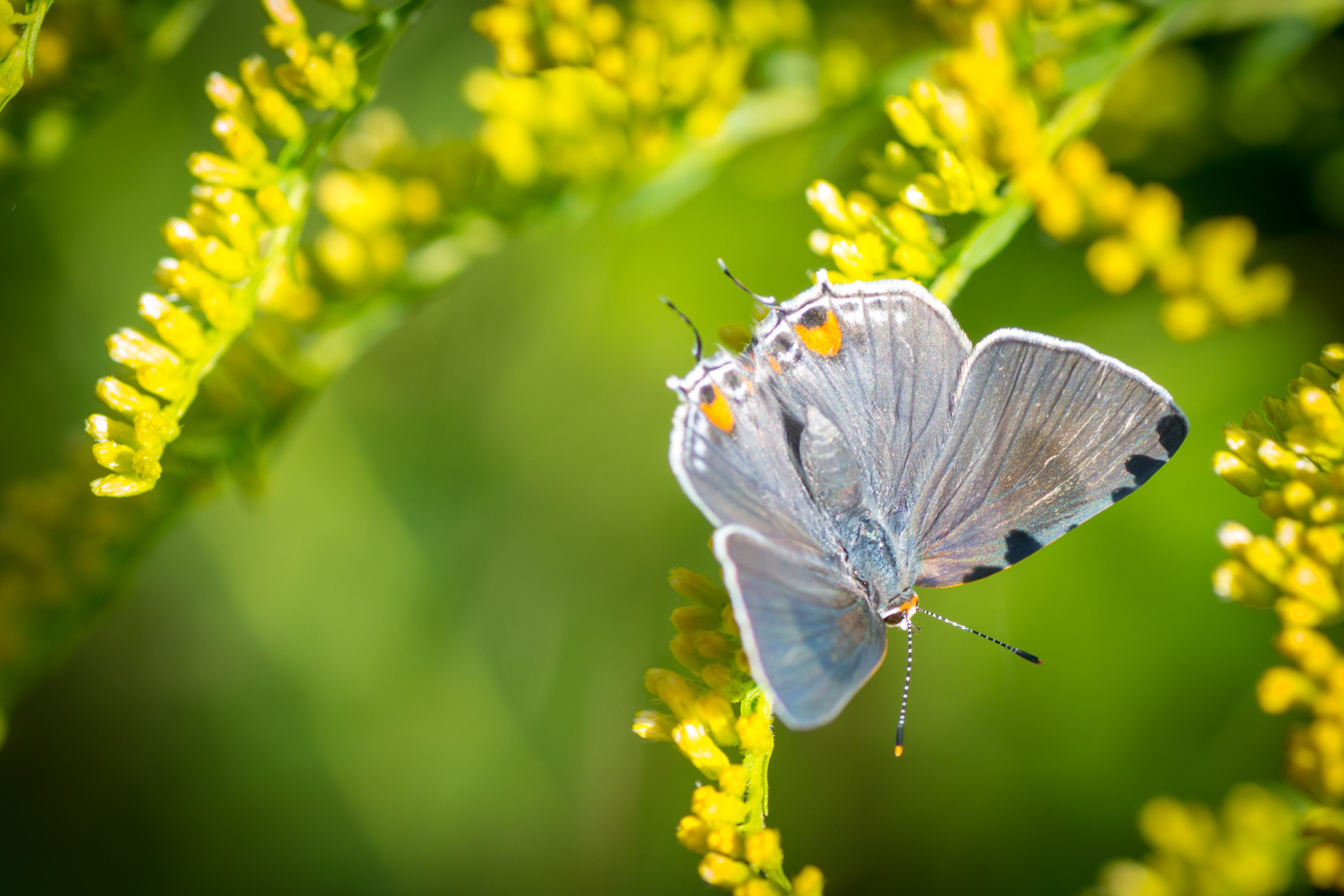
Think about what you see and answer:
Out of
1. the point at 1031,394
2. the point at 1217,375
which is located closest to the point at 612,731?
the point at 1031,394

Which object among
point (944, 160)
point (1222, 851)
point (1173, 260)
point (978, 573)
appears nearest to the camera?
point (1222, 851)

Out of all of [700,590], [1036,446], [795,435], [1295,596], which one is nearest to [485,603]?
[795,435]

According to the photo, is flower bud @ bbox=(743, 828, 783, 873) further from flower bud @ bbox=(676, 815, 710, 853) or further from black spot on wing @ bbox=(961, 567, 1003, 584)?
black spot on wing @ bbox=(961, 567, 1003, 584)

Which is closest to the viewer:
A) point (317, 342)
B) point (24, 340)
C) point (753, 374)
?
point (753, 374)

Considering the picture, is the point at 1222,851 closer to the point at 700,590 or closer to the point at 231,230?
the point at 700,590

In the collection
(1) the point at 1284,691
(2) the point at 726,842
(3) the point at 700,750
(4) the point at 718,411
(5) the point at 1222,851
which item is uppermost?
(4) the point at 718,411

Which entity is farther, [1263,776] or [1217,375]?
[1217,375]

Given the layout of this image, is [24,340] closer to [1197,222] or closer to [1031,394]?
[1031,394]
